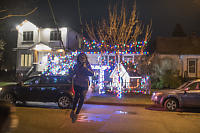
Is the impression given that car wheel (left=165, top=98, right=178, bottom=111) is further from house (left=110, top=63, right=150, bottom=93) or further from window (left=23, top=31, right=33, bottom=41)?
window (left=23, top=31, right=33, bottom=41)

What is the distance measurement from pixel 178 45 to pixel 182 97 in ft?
56.9

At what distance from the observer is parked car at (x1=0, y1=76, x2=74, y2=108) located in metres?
10.2

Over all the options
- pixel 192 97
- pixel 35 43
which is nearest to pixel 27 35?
pixel 35 43

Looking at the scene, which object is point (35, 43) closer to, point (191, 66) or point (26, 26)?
point (26, 26)

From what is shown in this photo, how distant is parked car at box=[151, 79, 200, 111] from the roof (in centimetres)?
1525

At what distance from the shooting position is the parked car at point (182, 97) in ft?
31.8

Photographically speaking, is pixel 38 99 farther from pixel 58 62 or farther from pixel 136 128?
pixel 58 62

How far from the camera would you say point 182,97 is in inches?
388

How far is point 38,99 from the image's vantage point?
10.4m

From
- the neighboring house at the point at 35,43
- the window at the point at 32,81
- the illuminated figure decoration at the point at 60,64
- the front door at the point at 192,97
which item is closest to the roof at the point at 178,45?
the illuminated figure decoration at the point at 60,64

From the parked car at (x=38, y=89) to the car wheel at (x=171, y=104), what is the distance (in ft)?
16.1

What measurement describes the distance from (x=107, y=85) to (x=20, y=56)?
1799cm

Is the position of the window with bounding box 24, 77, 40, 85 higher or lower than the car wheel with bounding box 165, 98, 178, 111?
higher

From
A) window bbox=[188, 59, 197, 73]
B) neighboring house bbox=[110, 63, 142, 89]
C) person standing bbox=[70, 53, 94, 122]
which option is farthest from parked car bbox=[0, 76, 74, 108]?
window bbox=[188, 59, 197, 73]
